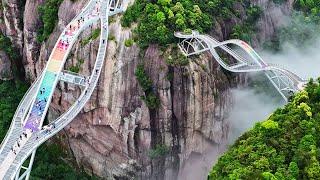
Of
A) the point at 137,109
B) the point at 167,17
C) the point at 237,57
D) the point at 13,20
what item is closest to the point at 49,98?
the point at 137,109

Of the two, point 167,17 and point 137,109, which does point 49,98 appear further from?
point 167,17

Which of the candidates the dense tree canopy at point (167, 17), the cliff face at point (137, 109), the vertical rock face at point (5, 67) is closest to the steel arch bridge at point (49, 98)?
the cliff face at point (137, 109)

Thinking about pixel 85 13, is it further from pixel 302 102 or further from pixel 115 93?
pixel 302 102

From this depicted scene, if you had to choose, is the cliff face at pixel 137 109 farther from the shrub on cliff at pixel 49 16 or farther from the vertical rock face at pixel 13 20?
the vertical rock face at pixel 13 20

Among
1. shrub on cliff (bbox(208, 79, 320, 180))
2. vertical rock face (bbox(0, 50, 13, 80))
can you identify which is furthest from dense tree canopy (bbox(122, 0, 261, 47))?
vertical rock face (bbox(0, 50, 13, 80))

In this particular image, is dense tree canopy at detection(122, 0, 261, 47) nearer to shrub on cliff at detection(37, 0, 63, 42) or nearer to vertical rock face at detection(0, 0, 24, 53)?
shrub on cliff at detection(37, 0, 63, 42)

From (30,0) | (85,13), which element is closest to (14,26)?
(30,0)
